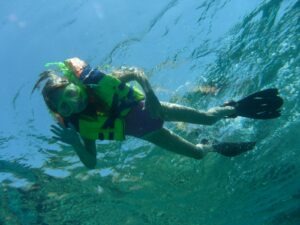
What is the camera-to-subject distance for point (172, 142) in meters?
8.51

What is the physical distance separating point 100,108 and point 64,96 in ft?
2.44

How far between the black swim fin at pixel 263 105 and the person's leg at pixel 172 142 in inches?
57.5

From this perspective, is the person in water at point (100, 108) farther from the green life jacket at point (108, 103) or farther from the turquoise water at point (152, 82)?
the turquoise water at point (152, 82)

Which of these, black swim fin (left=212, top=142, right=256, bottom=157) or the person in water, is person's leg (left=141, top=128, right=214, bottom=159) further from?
black swim fin (left=212, top=142, right=256, bottom=157)

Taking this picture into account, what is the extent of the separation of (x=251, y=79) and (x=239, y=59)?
1485 millimetres

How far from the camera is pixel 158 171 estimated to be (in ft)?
57.7

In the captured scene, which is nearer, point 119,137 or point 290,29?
point 119,137

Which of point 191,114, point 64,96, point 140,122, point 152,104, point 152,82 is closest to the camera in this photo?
point 64,96

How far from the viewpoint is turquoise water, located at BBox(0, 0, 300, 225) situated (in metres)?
10.3

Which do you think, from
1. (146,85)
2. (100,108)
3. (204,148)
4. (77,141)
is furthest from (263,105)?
(77,141)


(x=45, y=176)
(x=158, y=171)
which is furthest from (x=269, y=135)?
(x=45, y=176)

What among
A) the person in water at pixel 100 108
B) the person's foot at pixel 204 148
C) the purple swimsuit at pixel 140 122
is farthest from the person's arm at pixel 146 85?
the person's foot at pixel 204 148

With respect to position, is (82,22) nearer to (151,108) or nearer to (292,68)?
(151,108)

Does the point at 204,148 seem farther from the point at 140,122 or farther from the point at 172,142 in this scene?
the point at 140,122
